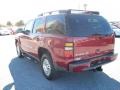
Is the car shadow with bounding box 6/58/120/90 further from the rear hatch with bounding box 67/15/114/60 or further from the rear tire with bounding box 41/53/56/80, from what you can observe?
the rear hatch with bounding box 67/15/114/60

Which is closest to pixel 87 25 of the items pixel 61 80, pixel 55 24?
pixel 55 24

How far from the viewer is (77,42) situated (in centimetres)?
521

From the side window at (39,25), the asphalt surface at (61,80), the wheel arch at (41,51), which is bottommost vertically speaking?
the asphalt surface at (61,80)

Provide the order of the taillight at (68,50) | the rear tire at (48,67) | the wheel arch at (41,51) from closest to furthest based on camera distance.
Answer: the taillight at (68,50)
the rear tire at (48,67)
the wheel arch at (41,51)

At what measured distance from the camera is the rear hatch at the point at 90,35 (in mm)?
5281

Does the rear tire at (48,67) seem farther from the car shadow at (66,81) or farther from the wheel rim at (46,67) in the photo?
the car shadow at (66,81)

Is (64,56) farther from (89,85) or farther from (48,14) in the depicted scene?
(48,14)

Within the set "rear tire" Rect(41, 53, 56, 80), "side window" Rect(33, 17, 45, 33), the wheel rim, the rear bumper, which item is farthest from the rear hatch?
"side window" Rect(33, 17, 45, 33)

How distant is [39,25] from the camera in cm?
684

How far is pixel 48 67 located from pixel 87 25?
1.64 meters

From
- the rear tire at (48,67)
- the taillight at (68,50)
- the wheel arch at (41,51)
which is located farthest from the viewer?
the wheel arch at (41,51)

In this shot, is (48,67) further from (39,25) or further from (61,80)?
(39,25)

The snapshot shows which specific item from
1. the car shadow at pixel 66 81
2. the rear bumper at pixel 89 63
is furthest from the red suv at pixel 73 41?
the car shadow at pixel 66 81

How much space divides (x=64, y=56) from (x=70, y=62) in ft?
0.67
